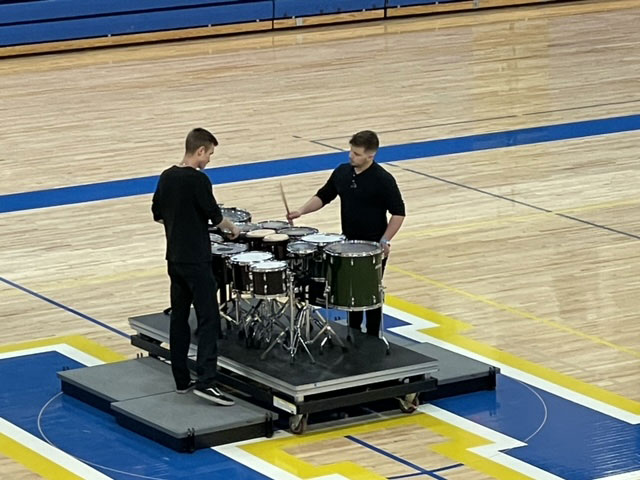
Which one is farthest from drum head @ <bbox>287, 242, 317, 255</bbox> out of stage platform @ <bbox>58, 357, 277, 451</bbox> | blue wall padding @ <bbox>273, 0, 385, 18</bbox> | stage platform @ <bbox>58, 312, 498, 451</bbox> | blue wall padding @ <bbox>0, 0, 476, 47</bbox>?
blue wall padding @ <bbox>273, 0, 385, 18</bbox>

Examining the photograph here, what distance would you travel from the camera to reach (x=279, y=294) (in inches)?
380

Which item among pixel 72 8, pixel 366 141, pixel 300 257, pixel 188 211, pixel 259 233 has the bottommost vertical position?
pixel 300 257

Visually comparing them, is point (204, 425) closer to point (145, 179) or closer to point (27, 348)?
point (27, 348)

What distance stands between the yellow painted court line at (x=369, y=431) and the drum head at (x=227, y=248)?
1333 mm

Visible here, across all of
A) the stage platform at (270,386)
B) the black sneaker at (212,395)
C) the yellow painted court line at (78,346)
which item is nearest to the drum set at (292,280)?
the stage platform at (270,386)

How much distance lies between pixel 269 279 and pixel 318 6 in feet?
57.9

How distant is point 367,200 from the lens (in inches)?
396

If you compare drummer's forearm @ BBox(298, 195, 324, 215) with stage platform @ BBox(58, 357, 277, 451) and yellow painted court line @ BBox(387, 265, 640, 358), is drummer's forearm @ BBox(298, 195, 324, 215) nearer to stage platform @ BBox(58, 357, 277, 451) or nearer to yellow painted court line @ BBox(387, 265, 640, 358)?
stage platform @ BBox(58, 357, 277, 451)

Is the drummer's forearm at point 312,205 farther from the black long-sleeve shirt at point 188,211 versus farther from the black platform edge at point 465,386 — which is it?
the black platform edge at point 465,386

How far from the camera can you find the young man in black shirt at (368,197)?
32.8 ft

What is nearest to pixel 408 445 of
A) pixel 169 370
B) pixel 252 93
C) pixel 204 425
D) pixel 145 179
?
pixel 204 425

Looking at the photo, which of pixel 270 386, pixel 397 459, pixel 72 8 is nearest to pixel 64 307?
pixel 270 386

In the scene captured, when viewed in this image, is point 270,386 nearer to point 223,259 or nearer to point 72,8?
point 223,259

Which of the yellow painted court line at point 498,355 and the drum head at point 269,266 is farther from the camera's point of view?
the yellow painted court line at point 498,355
